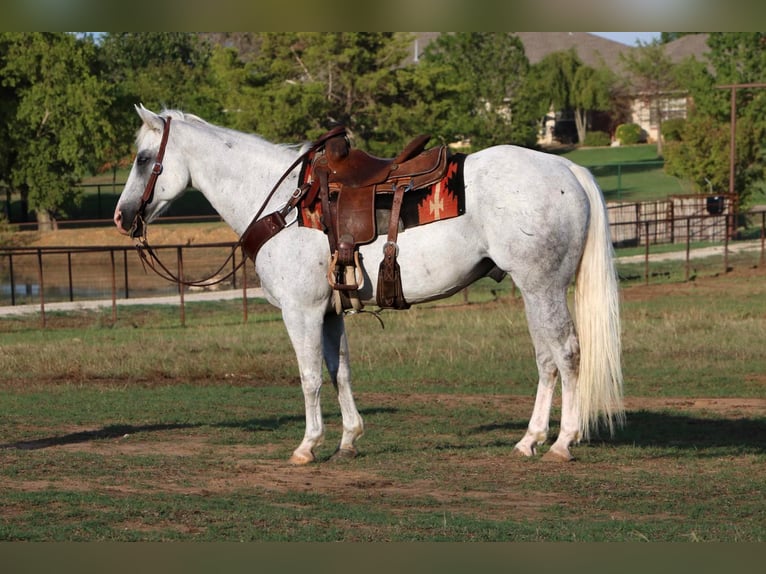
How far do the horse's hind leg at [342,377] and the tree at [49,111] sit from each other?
3763cm

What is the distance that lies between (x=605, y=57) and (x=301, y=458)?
87.3 metres

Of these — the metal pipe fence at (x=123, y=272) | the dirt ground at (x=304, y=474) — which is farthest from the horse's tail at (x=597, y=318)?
the metal pipe fence at (x=123, y=272)

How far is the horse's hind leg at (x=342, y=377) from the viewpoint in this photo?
840cm

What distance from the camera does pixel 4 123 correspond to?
4456 centimetres

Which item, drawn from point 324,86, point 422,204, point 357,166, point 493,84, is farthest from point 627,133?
point 422,204

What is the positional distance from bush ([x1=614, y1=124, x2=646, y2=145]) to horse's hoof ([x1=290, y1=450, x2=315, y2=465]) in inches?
2902

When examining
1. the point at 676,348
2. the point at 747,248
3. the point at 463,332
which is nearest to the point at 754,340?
the point at 676,348

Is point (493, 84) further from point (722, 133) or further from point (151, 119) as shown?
point (151, 119)

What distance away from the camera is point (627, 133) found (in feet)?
260

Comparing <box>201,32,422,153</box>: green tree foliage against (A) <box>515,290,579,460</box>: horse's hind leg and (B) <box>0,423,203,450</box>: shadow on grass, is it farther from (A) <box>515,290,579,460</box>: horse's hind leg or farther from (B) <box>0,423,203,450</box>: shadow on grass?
(A) <box>515,290,579,460</box>: horse's hind leg

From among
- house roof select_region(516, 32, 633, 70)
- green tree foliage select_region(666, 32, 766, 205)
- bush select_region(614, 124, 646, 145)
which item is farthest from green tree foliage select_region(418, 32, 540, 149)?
house roof select_region(516, 32, 633, 70)

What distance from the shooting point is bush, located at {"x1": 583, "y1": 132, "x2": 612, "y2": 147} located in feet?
257

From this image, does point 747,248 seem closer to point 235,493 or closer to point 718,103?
point 718,103

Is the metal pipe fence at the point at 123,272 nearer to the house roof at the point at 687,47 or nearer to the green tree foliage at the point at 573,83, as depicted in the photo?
the green tree foliage at the point at 573,83
